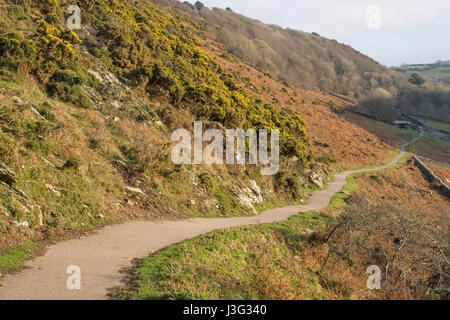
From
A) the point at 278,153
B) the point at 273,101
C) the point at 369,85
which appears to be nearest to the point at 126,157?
the point at 278,153

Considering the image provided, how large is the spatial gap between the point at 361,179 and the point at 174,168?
2730 cm

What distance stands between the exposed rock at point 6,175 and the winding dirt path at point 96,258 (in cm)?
220

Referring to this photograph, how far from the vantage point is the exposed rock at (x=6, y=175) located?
6.63m

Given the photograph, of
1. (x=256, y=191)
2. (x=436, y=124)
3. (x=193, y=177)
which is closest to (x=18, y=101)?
(x=193, y=177)

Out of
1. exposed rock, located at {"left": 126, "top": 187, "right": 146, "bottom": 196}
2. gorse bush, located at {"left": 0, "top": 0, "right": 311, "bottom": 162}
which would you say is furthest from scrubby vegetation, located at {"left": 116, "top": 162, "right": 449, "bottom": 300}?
gorse bush, located at {"left": 0, "top": 0, "right": 311, "bottom": 162}

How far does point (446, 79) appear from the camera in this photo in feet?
571

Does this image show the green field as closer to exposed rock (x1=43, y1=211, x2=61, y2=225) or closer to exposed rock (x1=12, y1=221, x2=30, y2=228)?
exposed rock (x1=43, y1=211, x2=61, y2=225)

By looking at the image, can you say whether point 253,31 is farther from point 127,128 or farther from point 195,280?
point 195,280

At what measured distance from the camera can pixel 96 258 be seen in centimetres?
610

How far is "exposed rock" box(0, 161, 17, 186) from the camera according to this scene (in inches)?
261

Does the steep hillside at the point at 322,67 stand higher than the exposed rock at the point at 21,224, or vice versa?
the steep hillside at the point at 322,67

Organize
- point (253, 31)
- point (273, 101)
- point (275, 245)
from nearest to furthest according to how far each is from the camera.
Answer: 1. point (275, 245)
2. point (273, 101)
3. point (253, 31)

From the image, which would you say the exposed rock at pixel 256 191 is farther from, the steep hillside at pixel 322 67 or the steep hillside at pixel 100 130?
the steep hillside at pixel 322 67

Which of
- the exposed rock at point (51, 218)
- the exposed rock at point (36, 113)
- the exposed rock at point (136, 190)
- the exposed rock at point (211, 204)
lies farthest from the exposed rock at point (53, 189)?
the exposed rock at point (211, 204)
